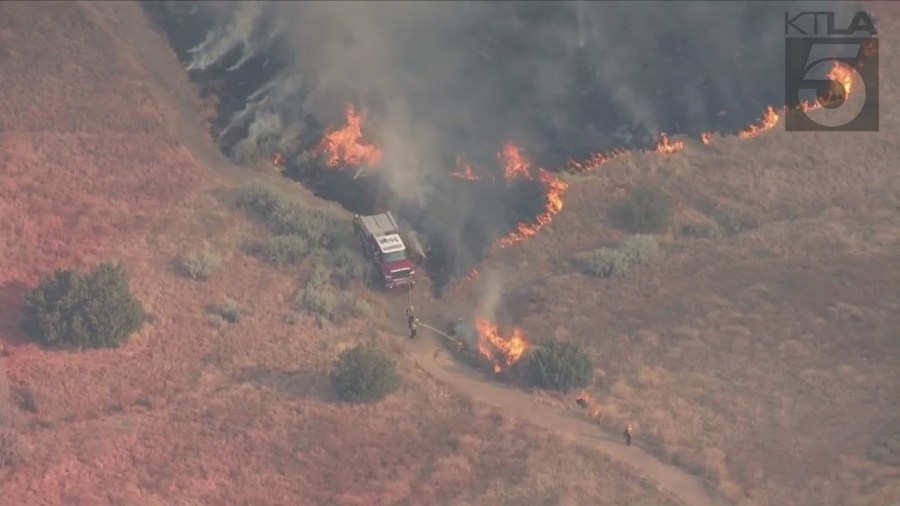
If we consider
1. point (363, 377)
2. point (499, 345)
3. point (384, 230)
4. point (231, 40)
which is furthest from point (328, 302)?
point (231, 40)

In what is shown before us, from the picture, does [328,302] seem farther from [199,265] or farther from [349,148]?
[349,148]

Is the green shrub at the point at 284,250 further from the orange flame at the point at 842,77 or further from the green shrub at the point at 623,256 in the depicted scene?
the orange flame at the point at 842,77

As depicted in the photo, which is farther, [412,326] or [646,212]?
[646,212]

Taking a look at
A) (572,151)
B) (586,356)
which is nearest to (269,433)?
(586,356)

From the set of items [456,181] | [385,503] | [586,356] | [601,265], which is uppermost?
[456,181]

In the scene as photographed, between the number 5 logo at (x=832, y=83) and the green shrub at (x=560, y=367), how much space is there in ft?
79.7

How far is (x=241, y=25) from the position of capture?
71.8m

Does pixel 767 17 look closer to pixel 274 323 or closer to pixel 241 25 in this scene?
pixel 241 25

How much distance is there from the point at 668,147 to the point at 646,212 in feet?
22.0

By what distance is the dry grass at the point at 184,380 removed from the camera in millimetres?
42688

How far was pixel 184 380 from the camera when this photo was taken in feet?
157

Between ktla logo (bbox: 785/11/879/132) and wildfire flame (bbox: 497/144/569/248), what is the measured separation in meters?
14.9

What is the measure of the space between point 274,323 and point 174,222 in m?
9.03

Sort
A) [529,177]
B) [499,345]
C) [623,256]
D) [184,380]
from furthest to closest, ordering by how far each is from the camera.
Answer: [529,177] → [623,256] → [499,345] → [184,380]
